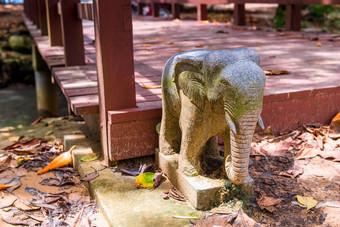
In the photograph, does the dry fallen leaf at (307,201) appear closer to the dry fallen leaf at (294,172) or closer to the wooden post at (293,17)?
the dry fallen leaf at (294,172)

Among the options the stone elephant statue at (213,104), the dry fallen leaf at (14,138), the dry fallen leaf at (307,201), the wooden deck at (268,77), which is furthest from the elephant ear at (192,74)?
the dry fallen leaf at (14,138)

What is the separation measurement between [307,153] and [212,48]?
263 centimetres

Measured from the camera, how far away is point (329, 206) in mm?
2461

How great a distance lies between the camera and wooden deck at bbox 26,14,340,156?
321 centimetres

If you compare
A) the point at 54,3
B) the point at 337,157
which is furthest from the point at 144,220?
the point at 54,3

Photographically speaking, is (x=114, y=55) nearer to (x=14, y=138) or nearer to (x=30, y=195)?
(x=30, y=195)

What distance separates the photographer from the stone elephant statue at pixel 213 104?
2051 mm

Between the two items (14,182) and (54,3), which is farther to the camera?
(54,3)

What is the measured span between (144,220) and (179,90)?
81 centimetres

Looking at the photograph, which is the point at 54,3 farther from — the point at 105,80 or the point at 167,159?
the point at 167,159

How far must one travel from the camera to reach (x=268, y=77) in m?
3.83

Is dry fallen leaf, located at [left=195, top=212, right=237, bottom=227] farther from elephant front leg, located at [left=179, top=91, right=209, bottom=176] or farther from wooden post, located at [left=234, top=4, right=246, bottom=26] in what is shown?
A: wooden post, located at [left=234, top=4, right=246, bottom=26]

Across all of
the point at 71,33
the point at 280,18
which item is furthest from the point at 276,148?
the point at 280,18

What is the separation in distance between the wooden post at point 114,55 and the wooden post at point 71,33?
Answer: 1.61 m
